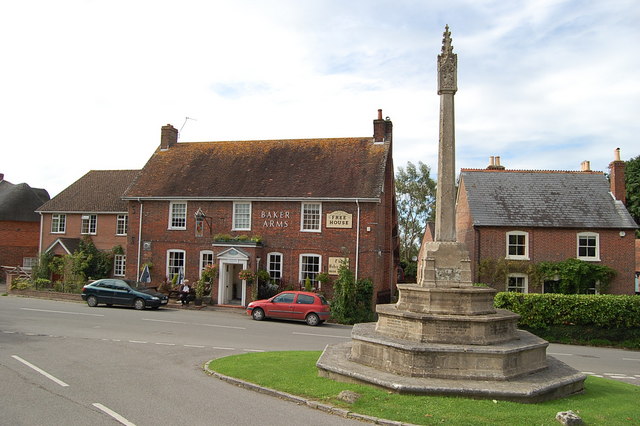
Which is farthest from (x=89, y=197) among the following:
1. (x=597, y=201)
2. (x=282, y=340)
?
(x=597, y=201)

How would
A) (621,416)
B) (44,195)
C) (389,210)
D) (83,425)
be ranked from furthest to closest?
(44,195)
(389,210)
(621,416)
(83,425)

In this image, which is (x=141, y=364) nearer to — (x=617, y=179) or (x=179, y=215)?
(x=179, y=215)

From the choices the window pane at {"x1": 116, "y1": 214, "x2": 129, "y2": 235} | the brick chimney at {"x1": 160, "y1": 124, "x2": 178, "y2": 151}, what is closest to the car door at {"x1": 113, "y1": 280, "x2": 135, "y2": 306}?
the window pane at {"x1": 116, "y1": 214, "x2": 129, "y2": 235}

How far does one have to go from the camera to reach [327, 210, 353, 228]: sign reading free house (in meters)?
26.9

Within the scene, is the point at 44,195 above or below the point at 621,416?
above

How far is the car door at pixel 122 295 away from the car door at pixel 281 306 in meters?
7.53

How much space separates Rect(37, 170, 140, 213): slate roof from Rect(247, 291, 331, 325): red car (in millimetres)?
17467

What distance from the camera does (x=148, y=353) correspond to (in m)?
13.6

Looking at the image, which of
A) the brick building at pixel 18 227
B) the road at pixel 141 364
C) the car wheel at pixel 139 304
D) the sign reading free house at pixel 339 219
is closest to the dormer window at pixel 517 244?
the road at pixel 141 364

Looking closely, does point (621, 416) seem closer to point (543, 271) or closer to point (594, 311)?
point (594, 311)

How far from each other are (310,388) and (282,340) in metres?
7.95

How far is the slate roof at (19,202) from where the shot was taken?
136 ft

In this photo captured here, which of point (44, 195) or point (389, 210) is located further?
point (44, 195)

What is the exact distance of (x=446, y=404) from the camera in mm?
8266
